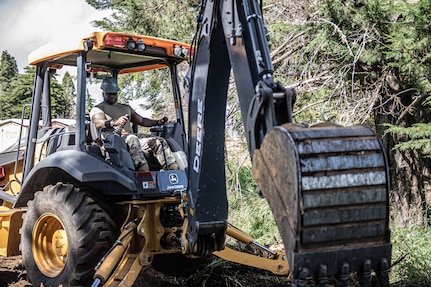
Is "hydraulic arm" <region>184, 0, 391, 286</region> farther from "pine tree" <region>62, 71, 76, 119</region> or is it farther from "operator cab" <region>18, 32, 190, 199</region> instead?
"pine tree" <region>62, 71, 76, 119</region>

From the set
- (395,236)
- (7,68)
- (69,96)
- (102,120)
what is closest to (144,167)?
(102,120)

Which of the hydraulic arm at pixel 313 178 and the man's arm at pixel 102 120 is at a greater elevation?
the man's arm at pixel 102 120

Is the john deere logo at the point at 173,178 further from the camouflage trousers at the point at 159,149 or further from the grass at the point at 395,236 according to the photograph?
the grass at the point at 395,236

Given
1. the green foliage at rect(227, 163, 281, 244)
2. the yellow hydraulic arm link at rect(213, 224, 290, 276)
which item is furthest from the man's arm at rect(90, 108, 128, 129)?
the green foliage at rect(227, 163, 281, 244)

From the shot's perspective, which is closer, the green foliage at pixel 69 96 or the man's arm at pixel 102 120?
the man's arm at pixel 102 120

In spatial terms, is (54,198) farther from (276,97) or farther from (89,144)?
(276,97)

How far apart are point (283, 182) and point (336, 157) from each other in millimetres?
317

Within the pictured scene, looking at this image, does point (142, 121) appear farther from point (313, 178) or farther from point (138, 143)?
point (313, 178)

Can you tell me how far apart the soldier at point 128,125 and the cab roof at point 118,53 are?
1.28ft

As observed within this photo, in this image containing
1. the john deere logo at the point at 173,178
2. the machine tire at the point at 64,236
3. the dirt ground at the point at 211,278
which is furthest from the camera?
the dirt ground at the point at 211,278

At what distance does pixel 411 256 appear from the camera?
637 cm

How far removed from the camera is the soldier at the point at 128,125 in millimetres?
5188

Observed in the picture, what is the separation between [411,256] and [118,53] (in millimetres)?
3969

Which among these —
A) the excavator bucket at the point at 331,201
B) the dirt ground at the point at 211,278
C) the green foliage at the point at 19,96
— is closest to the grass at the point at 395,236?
the dirt ground at the point at 211,278
